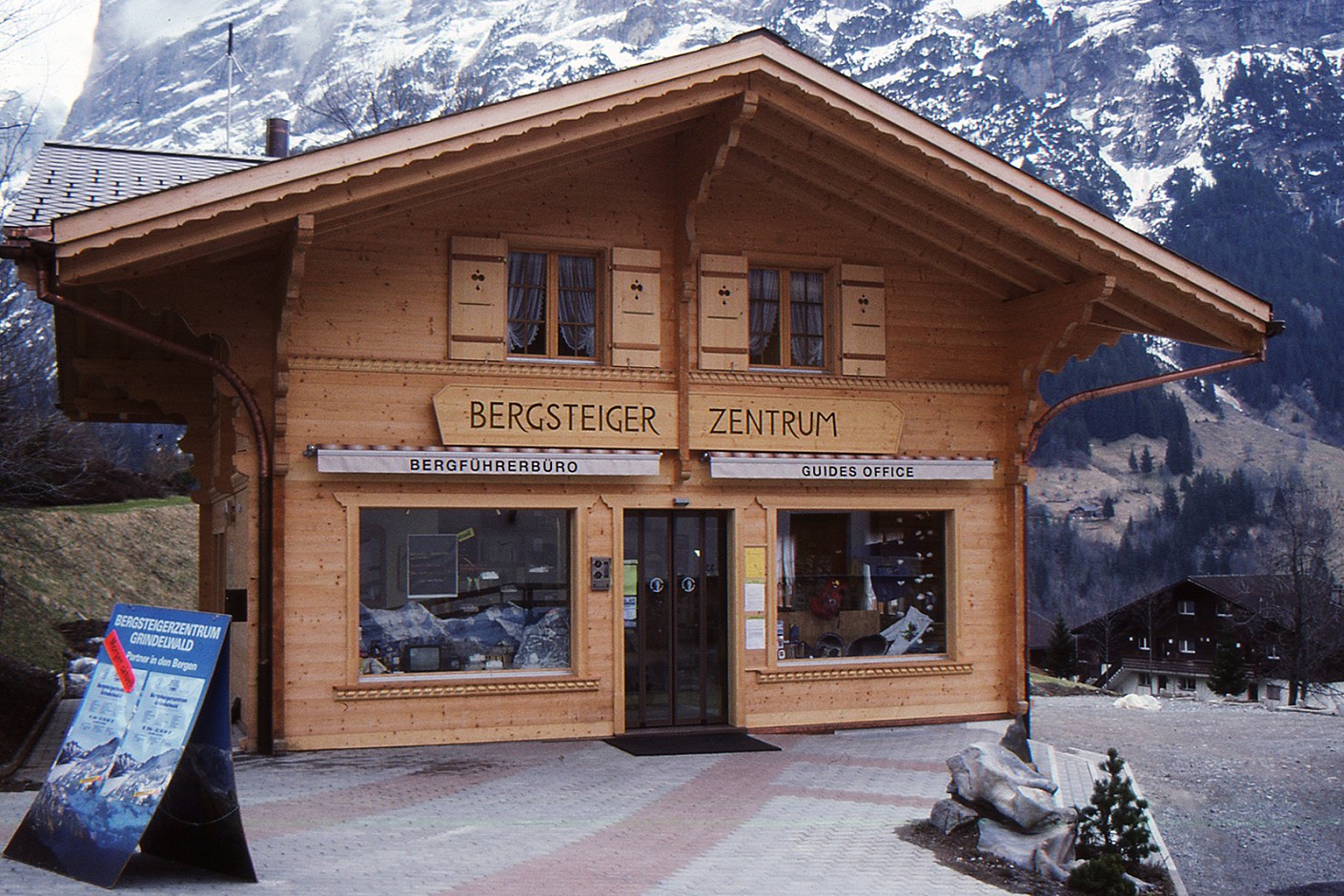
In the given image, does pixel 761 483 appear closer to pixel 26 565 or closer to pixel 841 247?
pixel 841 247

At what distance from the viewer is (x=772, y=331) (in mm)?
15109

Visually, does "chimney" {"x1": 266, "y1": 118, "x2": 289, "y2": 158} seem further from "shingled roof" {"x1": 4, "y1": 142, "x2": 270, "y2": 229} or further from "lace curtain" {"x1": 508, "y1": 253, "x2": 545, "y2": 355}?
"lace curtain" {"x1": 508, "y1": 253, "x2": 545, "y2": 355}

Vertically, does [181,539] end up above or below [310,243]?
below

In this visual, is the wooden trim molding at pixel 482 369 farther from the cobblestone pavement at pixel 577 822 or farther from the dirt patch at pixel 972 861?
the dirt patch at pixel 972 861

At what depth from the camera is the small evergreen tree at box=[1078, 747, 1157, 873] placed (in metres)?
9.45

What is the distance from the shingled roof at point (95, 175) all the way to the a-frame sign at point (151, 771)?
190 inches

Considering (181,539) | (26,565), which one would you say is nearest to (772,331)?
(26,565)

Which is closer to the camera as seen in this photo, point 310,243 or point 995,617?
point 310,243

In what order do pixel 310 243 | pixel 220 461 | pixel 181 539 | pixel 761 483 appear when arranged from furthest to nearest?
pixel 181 539
pixel 220 461
pixel 761 483
pixel 310 243

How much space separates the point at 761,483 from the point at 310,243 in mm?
5322

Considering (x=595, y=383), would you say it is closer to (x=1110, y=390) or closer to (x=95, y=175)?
(x=95, y=175)

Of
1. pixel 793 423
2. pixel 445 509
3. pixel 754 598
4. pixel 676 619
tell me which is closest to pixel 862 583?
pixel 754 598

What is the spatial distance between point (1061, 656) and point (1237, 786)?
6152 cm

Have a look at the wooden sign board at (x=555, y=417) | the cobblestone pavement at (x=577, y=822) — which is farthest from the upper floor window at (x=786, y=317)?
the cobblestone pavement at (x=577, y=822)
